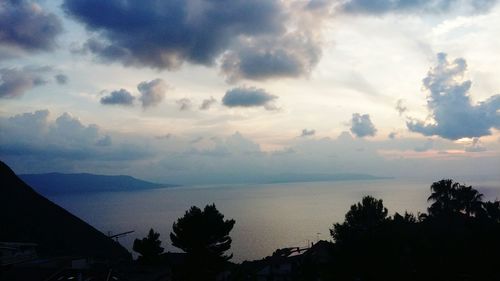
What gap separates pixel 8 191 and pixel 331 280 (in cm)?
8592

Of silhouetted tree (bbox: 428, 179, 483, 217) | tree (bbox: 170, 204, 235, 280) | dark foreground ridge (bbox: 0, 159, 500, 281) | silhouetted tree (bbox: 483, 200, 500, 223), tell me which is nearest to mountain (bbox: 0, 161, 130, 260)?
dark foreground ridge (bbox: 0, 159, 500, 281)

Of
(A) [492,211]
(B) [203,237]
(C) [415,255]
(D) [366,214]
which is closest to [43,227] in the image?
(B) [203,237]

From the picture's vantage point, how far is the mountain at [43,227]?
7362cm

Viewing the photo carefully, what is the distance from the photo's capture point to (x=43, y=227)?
82688mm

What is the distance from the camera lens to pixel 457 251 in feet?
89.4

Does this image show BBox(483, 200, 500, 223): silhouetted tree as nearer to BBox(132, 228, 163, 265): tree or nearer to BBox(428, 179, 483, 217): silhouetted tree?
BBox(428, 179, 483, 217): silhouetted tree

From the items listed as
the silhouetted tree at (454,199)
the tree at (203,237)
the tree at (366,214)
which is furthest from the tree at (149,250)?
the silhouetted tree at (454,199)

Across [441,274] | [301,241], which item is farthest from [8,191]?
[441,274]

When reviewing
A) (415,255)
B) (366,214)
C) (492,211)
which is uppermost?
(366,214)

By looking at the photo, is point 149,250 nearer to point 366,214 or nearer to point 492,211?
point 366,214

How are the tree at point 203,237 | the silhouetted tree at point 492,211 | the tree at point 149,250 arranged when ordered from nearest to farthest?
the tree at point 203,237
the silhouetted tree at point 492,211
the tree at point 149,250

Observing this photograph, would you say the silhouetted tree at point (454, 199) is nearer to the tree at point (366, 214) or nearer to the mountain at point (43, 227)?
the tree at point (366, 214)

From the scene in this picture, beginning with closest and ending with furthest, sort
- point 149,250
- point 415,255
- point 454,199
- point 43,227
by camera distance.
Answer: point 415,255
point 454,199
point 149,250
point 43,227

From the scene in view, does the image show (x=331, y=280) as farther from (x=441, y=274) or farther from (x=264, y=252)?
(x=264, y=252)
